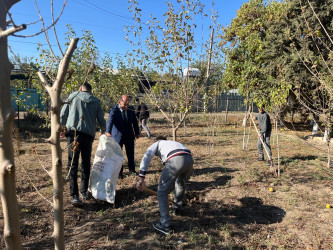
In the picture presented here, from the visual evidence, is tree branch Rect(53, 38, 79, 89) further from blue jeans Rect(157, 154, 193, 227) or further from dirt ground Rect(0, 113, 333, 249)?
blue jeans Rect(157, 154, 193, 227)

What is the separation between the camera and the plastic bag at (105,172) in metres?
3.55

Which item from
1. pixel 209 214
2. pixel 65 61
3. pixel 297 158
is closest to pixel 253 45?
pixel 297 158

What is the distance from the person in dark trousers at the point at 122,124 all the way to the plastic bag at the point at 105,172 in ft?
3.23

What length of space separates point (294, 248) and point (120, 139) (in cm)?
327

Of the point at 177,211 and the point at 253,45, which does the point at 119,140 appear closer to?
the point at 177,211

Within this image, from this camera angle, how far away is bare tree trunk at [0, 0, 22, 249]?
3.64 feet

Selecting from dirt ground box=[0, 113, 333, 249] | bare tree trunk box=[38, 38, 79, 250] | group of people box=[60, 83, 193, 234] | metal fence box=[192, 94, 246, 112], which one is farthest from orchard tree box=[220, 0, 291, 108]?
bare tree trunk box=[38, 38, 79, 250]

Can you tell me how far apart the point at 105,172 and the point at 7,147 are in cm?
245

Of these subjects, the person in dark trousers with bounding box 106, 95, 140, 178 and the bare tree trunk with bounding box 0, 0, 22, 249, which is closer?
the bare tree trunk with bounding box 0, 0, 22, 249

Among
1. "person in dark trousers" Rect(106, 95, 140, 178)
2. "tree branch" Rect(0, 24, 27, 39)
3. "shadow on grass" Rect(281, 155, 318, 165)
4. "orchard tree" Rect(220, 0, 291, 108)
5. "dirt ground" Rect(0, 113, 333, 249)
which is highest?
"orchard tree" Rect(220, 0, 291, 108)

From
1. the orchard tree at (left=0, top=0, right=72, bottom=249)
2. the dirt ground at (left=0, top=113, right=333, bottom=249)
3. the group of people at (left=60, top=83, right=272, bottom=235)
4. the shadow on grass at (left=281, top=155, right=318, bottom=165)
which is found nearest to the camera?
the orchard tree at (left=0, top=0, right=72, bottom=249)

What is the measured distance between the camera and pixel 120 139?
186 inches

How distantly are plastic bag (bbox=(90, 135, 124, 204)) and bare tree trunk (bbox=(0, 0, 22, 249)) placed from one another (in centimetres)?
223

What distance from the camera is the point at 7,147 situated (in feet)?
3.98
